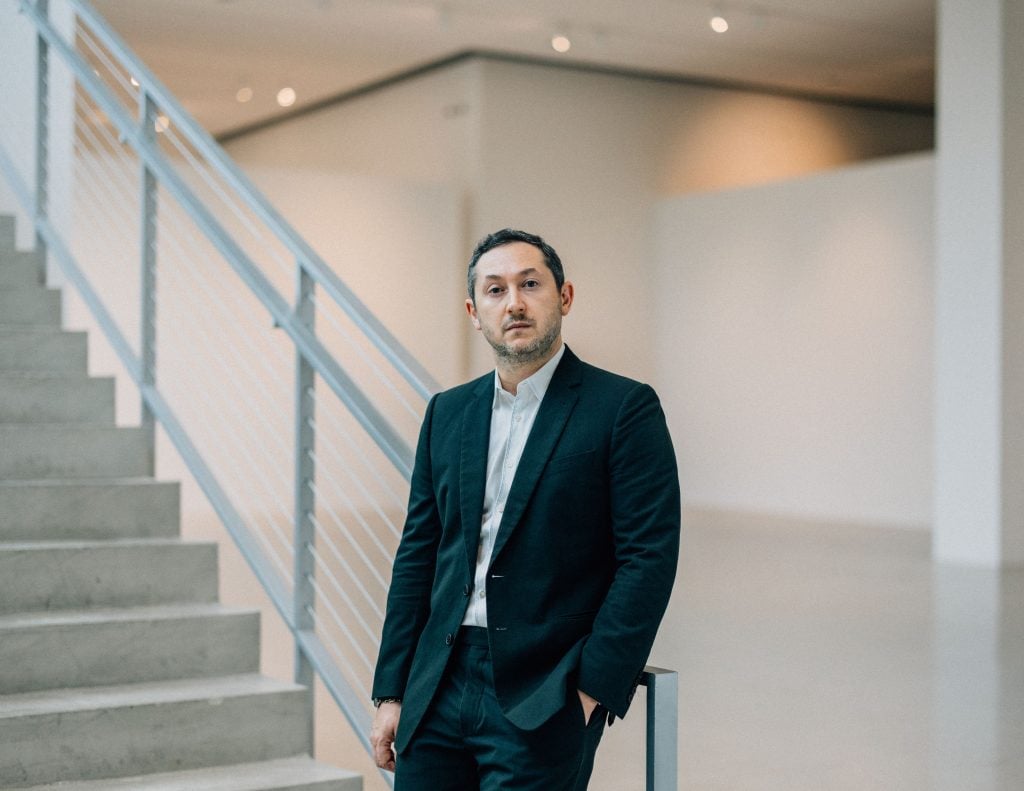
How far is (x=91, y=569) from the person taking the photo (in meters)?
3.15

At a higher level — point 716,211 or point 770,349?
point 716,211

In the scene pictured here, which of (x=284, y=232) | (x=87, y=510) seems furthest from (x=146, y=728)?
(x=284, y=232)

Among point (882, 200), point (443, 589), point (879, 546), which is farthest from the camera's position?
point (882, 200)

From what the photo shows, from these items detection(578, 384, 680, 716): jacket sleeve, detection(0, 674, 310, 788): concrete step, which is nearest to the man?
detection(578, 384, 680, 716): jacket sleeve

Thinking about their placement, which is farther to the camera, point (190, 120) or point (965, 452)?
point (965, 452)

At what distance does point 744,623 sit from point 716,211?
646 cm

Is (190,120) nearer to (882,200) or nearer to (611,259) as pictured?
(882,200)

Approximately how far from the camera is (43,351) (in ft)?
12.8

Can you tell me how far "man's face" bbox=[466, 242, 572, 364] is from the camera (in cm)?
186

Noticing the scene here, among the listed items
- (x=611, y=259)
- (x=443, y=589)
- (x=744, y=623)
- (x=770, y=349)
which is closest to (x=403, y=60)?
(x=611, y=259)

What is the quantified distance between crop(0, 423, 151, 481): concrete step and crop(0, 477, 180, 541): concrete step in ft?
0.40

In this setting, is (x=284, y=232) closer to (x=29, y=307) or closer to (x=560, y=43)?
(x=29, y=307)

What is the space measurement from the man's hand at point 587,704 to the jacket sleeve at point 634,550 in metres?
0.02

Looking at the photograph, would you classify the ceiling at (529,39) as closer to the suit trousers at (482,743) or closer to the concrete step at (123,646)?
the concrete step at (123,646)
